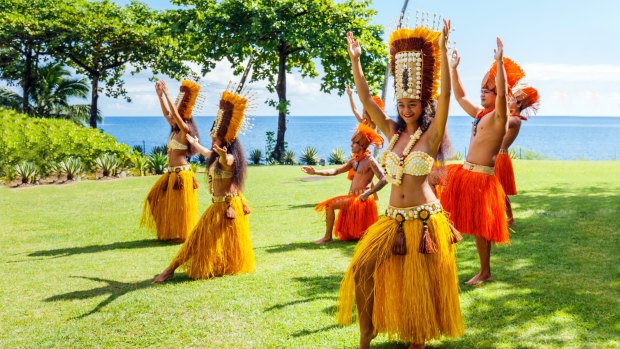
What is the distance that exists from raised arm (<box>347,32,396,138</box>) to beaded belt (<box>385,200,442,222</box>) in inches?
20.3

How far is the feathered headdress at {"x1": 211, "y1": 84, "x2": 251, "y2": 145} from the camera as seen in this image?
5578 millimetres

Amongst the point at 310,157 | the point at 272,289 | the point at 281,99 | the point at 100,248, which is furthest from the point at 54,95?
the point at 272,289

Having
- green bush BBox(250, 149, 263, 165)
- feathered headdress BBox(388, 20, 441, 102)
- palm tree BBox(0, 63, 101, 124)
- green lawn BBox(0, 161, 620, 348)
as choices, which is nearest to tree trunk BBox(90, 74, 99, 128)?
palm tree BBox(0, 63, 101, 124)

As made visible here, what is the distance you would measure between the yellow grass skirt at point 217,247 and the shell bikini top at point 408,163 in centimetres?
245

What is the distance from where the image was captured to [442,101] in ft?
10.8

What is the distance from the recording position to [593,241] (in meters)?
6.43

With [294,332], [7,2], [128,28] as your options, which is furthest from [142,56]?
[294,332]

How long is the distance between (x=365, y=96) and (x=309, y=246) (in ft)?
11.9

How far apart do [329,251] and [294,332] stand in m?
2.68

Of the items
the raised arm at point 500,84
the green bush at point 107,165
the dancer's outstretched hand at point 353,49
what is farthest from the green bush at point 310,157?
the dancer's outstretched hand at point 353,49

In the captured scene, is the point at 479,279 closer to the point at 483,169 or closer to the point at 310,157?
the point at 483,169

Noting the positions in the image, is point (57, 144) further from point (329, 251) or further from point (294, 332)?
point (294, 332)

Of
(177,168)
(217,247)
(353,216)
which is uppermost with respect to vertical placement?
(177,168)

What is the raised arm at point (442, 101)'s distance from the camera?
3176 millimetres
